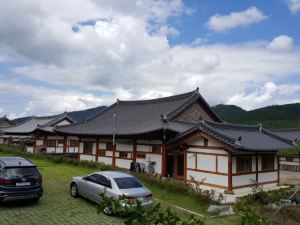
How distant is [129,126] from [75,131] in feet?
23.5

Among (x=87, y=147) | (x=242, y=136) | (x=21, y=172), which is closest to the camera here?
(x=21, y=172)

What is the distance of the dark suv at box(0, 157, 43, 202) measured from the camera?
46.9 feet

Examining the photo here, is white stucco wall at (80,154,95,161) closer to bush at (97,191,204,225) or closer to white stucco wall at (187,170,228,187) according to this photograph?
white stucco wall at (187,170,228,187)

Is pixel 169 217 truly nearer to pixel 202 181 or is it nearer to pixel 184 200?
pixel 184 200

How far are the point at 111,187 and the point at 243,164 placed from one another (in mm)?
11384

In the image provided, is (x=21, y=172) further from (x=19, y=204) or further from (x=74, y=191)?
(x=74, y=191)

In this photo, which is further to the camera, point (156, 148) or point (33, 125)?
point (33, 125)

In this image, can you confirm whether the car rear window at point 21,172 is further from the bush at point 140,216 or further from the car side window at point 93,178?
the bush at point 140,216

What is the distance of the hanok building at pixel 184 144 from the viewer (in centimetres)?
2259

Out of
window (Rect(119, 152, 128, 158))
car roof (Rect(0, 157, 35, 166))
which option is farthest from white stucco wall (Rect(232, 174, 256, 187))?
car roof (Rect(0, 157, 35, 166))

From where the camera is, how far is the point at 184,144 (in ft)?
83.3

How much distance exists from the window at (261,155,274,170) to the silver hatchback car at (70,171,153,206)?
13.0m

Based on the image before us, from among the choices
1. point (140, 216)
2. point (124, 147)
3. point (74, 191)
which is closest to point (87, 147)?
point (124, 147)

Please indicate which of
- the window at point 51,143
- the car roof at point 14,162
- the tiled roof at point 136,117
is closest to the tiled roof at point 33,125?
the window at point 51,143
